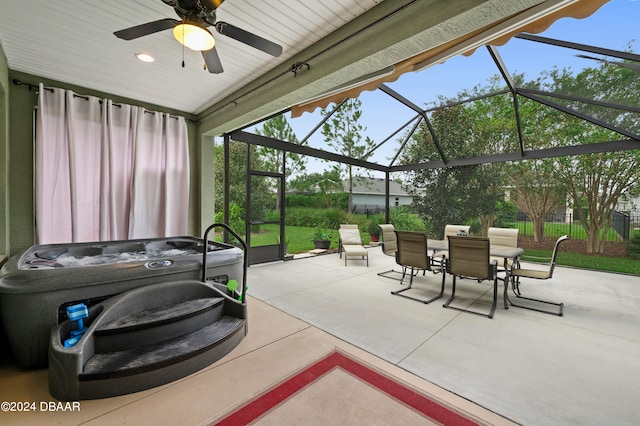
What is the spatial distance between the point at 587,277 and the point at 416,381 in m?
5.30

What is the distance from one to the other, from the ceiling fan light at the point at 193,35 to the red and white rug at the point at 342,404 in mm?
2533

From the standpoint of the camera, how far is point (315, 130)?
5742mm

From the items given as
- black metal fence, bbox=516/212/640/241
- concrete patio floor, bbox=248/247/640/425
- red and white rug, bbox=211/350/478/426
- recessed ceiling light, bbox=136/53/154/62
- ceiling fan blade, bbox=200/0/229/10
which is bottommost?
concrete patio floor, bbox=248/247/640/425

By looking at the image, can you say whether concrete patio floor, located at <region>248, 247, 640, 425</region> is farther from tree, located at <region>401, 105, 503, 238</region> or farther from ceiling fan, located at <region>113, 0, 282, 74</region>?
tree, located at <region>401, 105, 503, 238</region>

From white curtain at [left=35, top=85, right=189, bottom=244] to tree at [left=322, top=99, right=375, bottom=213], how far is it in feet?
13.9

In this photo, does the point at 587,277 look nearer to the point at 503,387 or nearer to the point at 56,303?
the point at 503,387

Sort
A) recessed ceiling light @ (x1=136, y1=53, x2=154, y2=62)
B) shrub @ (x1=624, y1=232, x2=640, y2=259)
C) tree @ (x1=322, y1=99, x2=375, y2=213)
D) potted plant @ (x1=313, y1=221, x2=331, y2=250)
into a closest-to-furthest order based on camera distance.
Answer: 1. recessed ceiling light @ (x1=136, y1=53, x2=154, y2=62)
2. shrub @ (x1=624, y1=232, x2=640, y2=259)
3. potted plant @ (x1=313, y1=221, x2=331, y2=250)
4. tree @ (x1=322, y1=99, x2=375, y2=213)

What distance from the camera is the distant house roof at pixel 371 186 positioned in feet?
28.7

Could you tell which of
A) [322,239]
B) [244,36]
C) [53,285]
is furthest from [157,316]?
[322,239]

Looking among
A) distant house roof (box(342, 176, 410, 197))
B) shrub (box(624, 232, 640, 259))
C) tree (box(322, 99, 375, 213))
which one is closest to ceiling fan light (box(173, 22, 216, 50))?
tree (box(322, 99, 375, 213))

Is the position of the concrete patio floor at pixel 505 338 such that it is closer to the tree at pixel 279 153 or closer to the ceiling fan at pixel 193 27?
the tree at pixel 279 153

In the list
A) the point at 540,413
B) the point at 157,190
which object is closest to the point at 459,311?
the point at 540,413

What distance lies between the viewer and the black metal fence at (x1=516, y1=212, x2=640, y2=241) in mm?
5773

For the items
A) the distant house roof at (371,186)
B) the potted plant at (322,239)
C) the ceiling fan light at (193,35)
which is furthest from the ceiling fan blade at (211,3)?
the distant house roof at (371,186)
